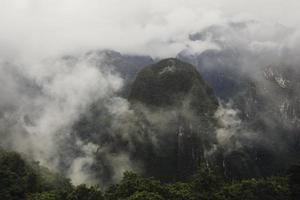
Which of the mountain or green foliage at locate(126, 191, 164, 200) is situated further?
the mountain

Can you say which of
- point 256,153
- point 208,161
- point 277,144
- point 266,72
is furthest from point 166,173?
point 266,72

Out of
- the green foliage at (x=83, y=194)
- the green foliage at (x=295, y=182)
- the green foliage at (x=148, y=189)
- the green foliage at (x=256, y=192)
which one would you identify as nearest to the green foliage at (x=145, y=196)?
the green foliage at (x=148, y=189)

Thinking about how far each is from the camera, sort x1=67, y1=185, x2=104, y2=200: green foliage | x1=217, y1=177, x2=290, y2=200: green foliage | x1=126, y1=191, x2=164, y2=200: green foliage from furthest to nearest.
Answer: x1=217, y1=177, x2=290, y2=200: green foliage < x1=67, y1=185, x2=104, y2=200: green foliage < x1=126, y1=191, x2=164, y2=200: green foliage

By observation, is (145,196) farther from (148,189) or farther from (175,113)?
(175,113)

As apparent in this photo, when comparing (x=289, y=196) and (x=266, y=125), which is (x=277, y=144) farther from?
(x=289, y=196)

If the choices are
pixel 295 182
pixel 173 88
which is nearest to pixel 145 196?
pixel 295 182

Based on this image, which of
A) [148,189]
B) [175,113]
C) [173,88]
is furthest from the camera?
[173,88]

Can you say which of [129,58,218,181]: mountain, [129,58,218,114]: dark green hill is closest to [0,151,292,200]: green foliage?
[129,58,218,181]: mountain

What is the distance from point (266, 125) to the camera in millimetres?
156625

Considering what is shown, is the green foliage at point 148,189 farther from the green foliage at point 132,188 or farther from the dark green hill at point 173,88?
the dark green hill at point 173,88

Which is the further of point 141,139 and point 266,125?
point 266,125

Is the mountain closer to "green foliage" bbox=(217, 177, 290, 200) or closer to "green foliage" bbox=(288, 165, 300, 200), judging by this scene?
"green foliage" bbox=(217, 177, 290, 200)

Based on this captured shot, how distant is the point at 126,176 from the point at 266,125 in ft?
310

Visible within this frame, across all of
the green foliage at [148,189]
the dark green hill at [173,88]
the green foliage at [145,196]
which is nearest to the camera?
the green foliage at [145,196]
